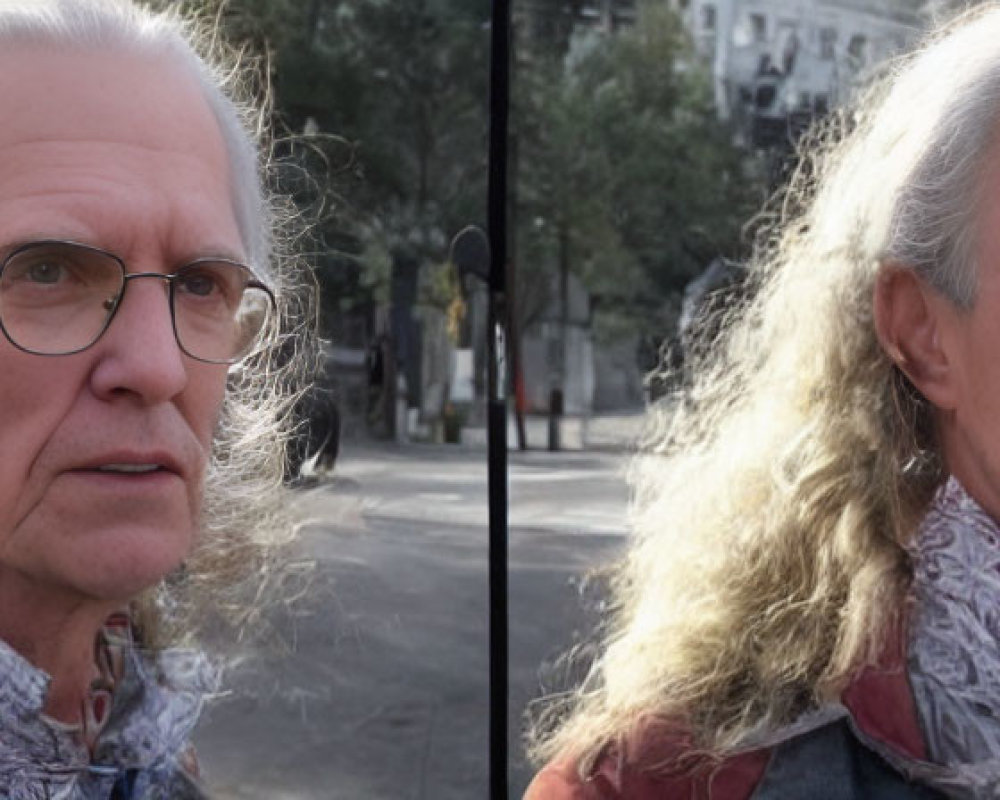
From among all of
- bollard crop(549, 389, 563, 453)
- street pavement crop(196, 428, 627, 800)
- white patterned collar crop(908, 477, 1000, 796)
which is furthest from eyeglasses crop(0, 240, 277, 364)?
bollard crop(549, 389, 563, 453)

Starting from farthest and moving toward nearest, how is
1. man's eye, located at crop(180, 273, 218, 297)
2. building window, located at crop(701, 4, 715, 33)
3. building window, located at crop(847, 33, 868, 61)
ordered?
building window, located at crop(701, 4, 715, 33), building window, located at crop(847, 33, 868, 61), man's eye, located at crop(180, 273, 218, 297)

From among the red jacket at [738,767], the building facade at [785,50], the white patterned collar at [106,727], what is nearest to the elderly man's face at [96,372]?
the white patterned collar at [106,727]

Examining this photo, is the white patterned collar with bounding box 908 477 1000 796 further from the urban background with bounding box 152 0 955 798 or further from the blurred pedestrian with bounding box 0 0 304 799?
the urban background with bounding box 152 0 955 798

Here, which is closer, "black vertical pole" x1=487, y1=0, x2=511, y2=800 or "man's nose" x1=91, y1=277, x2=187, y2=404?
"man's nose" x1=91, y1=277, x2=187, y2=404

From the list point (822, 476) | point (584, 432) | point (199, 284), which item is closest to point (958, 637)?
point (822, 476)

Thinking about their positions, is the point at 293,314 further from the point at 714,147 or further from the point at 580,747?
the point at 714,147

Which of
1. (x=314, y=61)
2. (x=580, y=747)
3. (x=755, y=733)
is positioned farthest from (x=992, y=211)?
(x=314, y=61)

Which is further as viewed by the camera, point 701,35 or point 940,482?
point 701,35
